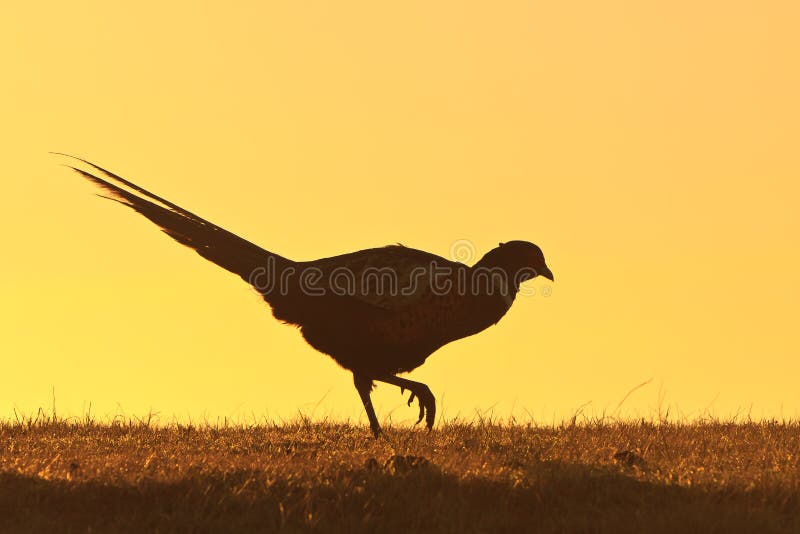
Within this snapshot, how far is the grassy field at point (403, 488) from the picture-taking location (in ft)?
21.0

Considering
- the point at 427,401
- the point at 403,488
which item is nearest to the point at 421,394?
the point at 427,401

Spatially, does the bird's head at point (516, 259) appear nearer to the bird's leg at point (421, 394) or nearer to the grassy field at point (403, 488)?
the bird's leg at point (421, 394)

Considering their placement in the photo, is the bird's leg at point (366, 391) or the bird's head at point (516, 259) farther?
the bird's head at point (516, 259)

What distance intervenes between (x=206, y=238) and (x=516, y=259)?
3.06m

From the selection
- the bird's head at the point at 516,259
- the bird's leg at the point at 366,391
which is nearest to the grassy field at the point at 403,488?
the bird's leg at the point at 366,391

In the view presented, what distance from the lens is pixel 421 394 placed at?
10.3m

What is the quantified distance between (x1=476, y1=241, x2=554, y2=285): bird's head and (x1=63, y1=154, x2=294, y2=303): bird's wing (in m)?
2.03

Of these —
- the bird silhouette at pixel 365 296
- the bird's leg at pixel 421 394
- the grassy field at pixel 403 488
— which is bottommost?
the grassy field at pixel 403 488

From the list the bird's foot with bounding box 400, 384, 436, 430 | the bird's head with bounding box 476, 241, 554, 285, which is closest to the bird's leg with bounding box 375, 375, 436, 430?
the bird's foot with bounding box 400, 384, 436, 430

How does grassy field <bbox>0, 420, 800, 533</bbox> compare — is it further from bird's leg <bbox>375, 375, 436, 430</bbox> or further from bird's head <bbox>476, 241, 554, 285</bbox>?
bird's head <bbox>476, 241, 554, 285</bbox>

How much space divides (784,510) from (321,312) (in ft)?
15.9

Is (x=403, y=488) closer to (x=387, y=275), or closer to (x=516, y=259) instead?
(x=387, y=275)

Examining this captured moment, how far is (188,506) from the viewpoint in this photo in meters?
6.61

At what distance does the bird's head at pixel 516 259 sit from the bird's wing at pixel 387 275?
0.53m
